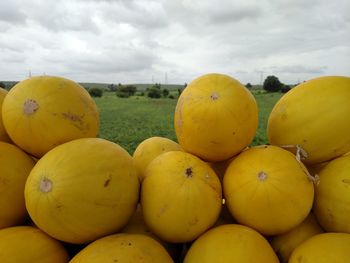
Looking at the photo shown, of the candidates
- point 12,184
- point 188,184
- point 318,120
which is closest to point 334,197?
point 318,120

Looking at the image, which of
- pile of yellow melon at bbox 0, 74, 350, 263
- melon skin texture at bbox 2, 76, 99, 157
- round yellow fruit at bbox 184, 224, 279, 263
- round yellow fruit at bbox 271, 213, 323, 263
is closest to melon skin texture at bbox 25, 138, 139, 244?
pile of yellow melon at bbox 0, 74, 350, 263

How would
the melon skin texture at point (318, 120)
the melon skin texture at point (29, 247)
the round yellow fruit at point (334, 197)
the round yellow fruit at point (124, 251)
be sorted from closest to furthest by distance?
the round yellow fruit at point (124, 251) < the melon skin texture at point (29, 247) < the round yellow fruit at point (334, 197) < the melon skin texture at point (318, 120)

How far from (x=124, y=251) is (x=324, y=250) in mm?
790

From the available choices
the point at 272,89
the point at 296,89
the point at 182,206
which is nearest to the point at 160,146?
the point at 182,206

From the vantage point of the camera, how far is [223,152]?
1693mm

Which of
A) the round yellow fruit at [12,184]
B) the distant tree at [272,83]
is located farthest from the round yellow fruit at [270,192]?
the distant tree at [272,83]

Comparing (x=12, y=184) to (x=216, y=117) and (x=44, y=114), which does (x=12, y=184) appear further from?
(x=216, y=117)

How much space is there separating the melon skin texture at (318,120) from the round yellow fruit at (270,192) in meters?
0.21

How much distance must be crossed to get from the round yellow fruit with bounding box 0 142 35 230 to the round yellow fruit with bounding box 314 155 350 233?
1384mm

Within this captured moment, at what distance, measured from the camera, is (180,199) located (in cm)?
146

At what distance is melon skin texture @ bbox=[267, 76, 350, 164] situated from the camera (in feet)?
5.66

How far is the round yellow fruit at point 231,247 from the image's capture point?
4.56 ft

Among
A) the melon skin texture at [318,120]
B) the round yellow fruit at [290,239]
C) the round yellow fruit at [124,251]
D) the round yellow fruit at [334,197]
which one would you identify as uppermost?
the melon skin texture at [318,120]

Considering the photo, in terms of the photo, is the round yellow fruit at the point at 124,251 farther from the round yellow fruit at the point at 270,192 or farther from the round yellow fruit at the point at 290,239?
the round yellow fruit at the point at 290,239
